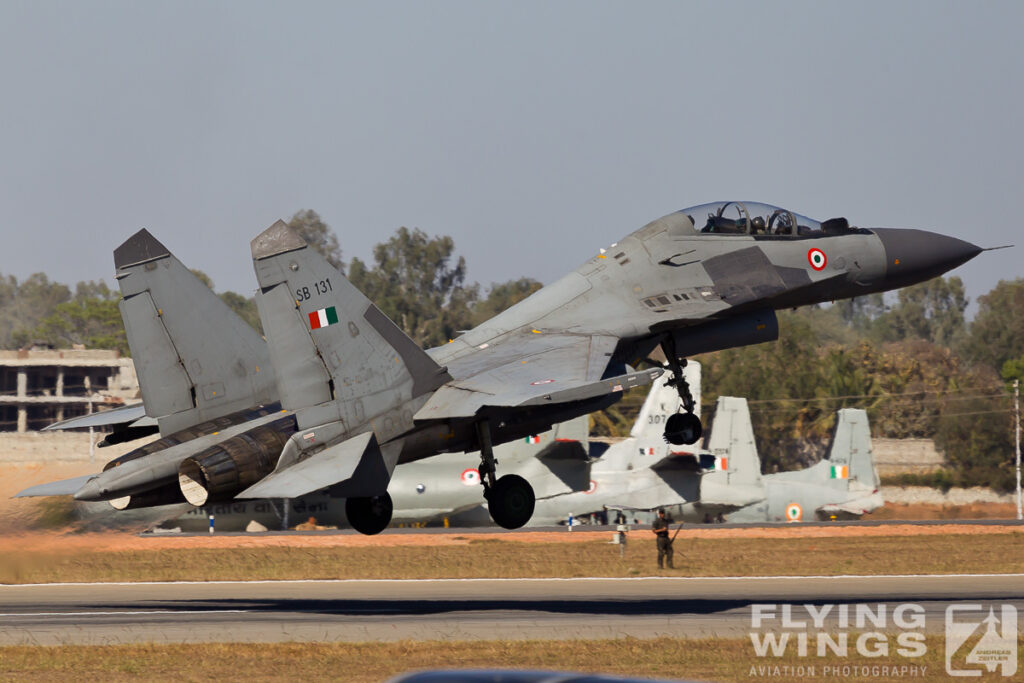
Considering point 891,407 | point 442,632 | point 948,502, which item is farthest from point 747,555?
point 891,407

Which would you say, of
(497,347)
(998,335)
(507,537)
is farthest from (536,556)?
(998,335)

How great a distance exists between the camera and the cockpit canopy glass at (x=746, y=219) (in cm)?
2297

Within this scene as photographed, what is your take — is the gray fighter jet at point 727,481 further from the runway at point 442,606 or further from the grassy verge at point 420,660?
the grassy verge at point 420,660

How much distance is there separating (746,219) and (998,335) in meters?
84.9

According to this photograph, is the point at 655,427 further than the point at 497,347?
Yes

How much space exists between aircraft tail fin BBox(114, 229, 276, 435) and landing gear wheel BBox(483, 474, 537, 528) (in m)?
4.95

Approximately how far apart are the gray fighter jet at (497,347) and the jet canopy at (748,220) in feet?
0.09

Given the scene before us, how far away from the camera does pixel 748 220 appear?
75.7 ft

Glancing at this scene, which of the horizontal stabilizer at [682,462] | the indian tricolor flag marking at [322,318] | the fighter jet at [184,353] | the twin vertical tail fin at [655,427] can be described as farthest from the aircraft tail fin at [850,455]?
the indian tricolor flag marking at [322,318]

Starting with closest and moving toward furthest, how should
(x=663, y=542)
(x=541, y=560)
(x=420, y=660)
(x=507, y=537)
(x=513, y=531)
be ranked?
1. (x=420, y=660)
2. (x=663, y=542)
3. (x=541, y=560)
4. (x=507, y=537)
5. (x=513, y=531)

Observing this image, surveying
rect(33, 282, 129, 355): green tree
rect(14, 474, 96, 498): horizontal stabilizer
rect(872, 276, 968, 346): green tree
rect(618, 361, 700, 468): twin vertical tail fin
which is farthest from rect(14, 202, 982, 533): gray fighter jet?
rect(872, 276, 968, 346): green tree

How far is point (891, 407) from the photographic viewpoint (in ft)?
270

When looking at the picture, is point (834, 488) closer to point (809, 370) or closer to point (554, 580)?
point (554, 580)

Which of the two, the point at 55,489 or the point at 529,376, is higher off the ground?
the point at 529,376
